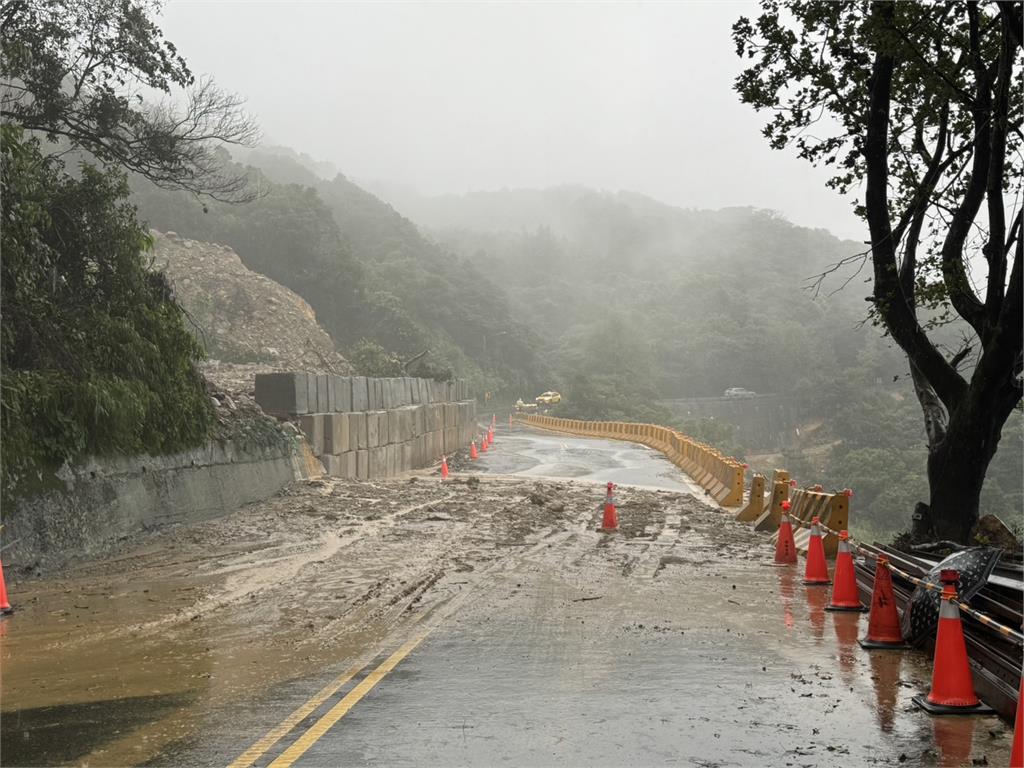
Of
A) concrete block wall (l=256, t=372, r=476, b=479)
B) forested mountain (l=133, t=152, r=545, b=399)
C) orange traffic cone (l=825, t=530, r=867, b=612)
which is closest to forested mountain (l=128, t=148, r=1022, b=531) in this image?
forested mountain (l=133, t=152, r=545, b=399)

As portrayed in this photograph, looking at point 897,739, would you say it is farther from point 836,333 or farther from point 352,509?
point 836,333

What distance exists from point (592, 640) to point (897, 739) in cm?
323

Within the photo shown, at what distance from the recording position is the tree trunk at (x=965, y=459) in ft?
43.3

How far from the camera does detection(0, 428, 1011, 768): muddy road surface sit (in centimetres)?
586

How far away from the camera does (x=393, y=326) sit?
80.8 m

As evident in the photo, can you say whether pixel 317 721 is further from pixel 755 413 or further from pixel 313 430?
pixel 755 413

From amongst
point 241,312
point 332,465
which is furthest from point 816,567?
point 241,312

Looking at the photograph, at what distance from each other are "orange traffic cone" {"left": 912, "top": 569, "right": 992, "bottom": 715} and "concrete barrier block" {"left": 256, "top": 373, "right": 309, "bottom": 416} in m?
18.6

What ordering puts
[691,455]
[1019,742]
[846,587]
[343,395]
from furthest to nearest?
[691,455]
[343,395]
[846,587]
[1019,742]

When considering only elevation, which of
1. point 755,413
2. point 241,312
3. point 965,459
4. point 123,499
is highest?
point 241,312

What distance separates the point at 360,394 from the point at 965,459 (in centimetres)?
1842

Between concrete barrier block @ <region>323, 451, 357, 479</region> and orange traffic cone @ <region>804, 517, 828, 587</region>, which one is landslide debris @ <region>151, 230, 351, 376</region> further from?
orange traffic cone @ <region>804, 517, 828, 587</region>

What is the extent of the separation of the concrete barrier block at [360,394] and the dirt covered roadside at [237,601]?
284 inches

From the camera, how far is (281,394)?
78.2 feet
